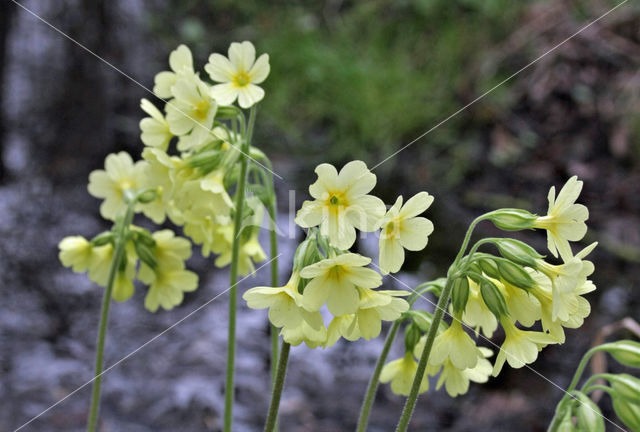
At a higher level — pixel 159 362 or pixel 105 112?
pixel 105 112

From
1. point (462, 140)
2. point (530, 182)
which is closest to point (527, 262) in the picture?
point (530, 182)

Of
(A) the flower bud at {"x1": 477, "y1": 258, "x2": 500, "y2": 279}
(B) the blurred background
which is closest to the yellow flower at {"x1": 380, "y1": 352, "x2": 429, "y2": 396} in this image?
(A) the flower bud at {"x1": 477, "y1": 258, "x2": 500, "y2": 279}

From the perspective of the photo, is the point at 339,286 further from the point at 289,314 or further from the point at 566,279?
the point at 566,279

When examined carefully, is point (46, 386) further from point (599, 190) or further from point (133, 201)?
point (599, 190)

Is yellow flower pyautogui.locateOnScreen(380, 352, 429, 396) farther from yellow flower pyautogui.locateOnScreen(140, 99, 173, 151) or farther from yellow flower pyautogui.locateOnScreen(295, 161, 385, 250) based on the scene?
yellow flower pyautogui.locateOnScreen(140, 99, 173, 151)

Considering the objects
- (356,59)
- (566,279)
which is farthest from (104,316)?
(356,59)
